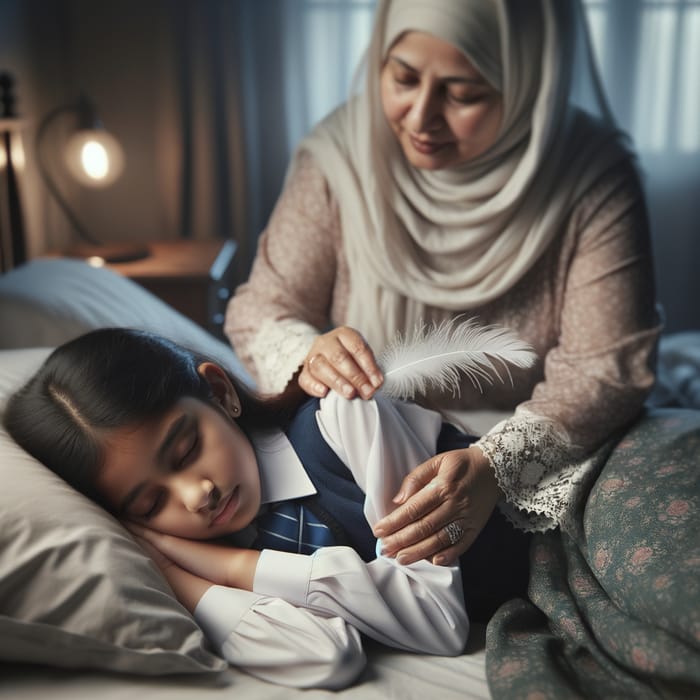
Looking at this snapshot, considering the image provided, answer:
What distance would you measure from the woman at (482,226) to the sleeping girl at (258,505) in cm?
16

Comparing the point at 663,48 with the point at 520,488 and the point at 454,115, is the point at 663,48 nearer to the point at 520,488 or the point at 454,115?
the point at 454,115

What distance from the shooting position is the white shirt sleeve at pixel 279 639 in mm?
983

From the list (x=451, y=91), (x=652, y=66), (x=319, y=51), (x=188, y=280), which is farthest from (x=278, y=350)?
(x=652, y=66)

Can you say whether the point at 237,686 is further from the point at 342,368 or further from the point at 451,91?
the point at 451,91

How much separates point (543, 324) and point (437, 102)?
0.47m

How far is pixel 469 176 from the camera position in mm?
1702

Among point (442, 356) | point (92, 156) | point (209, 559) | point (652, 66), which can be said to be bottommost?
point (209, 559)

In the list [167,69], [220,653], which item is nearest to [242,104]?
[167,69]

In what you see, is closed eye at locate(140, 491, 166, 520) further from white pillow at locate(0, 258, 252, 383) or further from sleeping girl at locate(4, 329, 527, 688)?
white pillow at locate(0, 258, 252, 383)

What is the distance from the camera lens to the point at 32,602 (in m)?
0.94

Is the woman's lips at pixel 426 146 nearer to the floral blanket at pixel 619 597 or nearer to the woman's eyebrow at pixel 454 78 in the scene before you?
the woman's eyebrow at pixel 454 78

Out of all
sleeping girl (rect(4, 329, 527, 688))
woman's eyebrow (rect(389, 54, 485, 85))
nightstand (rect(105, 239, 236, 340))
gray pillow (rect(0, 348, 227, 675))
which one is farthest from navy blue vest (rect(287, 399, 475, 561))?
nightstand (rect(105, 239, 236, 340))

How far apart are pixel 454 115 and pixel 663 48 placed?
7.13 feet

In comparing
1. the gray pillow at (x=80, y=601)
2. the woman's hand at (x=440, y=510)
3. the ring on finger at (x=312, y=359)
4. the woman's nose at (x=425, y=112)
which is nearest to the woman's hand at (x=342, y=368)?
the ring on finger at (x=312, y=359)
